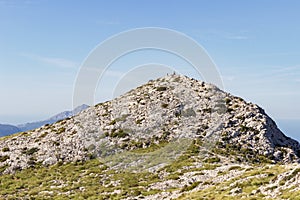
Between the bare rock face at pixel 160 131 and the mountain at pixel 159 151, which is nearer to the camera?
the mountain at pixel 159 151

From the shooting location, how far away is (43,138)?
63.2 metres

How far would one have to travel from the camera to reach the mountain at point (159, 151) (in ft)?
120

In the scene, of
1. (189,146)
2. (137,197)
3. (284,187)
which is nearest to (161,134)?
(189,146)

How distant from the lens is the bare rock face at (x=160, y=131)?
5472 cm

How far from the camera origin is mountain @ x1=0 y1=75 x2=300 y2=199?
3662 centimetres

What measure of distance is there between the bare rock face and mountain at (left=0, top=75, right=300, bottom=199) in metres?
0.19

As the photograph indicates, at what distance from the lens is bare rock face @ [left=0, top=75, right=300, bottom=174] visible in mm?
54719

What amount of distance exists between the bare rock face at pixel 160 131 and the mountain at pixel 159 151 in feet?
0.62

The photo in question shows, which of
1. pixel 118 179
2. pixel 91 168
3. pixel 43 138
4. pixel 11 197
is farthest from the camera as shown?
pixel 43 138

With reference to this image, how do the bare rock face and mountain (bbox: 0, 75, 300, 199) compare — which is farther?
the bare rock face

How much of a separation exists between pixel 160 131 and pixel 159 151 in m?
7.18

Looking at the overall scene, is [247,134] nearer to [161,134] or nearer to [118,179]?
[161,134]

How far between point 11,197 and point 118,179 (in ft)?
46.7

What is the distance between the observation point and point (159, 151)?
5328 cm
